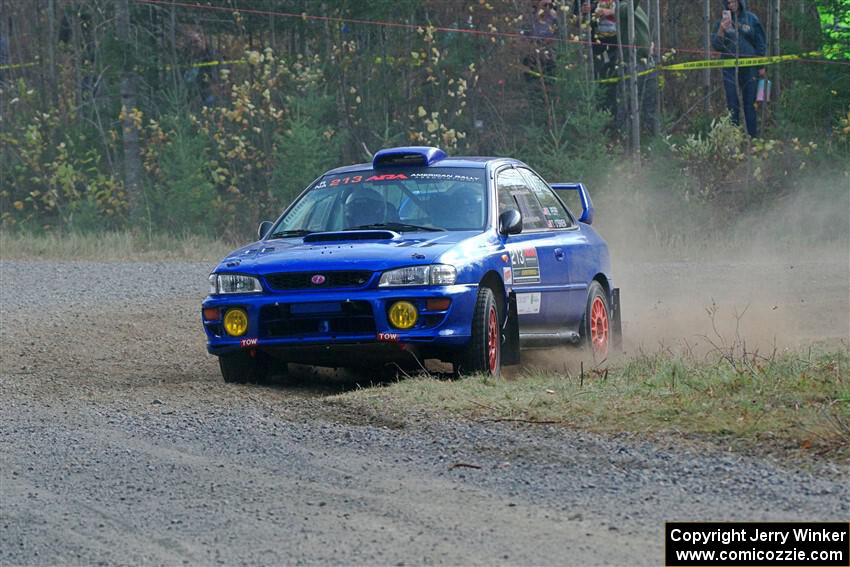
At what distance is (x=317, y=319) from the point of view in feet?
31.7

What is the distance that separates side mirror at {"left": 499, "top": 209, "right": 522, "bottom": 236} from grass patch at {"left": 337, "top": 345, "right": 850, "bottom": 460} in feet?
3.67

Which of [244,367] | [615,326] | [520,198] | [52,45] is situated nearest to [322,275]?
[244,367]

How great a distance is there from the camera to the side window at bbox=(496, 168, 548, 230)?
11148 millimetres

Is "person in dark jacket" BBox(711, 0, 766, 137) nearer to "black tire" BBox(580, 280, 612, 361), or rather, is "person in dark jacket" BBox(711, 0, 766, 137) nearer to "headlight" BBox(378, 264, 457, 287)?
"black tire" BBox(580, 280, 612, 361)

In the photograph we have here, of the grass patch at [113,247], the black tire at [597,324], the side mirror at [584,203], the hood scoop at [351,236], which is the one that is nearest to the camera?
the hood scoop at [351,236]

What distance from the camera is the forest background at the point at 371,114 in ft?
78.6

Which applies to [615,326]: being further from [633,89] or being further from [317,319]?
[633,89]

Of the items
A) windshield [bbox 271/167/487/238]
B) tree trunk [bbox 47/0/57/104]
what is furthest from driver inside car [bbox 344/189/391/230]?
tree trunk [bbox 47/0/57/104]

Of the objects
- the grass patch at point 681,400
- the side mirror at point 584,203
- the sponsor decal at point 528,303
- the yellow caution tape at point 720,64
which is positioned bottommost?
the grass patch at point 681,400

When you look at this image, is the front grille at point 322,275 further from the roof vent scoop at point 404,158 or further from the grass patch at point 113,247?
the grass patch at point 113,247

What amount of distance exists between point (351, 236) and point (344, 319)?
854 mm

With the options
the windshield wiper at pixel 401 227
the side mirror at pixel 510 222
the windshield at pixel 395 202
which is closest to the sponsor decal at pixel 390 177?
the windshield at pixel 395 202

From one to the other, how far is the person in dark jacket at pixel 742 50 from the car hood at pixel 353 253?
15.6m

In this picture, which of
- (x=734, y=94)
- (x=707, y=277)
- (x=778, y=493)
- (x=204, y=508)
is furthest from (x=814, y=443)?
(x=734, y=94)
